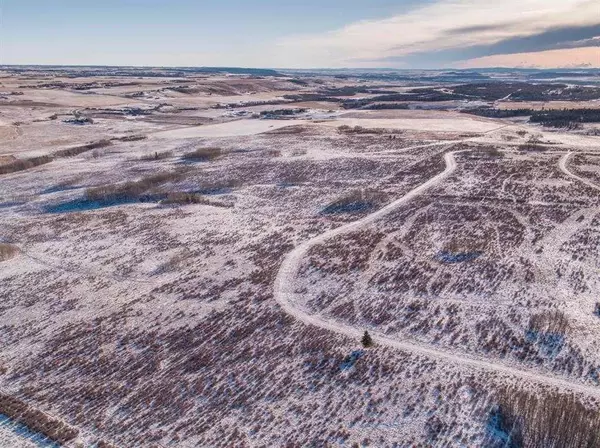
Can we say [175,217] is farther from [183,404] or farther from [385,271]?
[183,404]

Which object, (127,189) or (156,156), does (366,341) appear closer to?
(127,189)

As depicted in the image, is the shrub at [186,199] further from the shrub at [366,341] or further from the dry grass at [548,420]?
the dry grass at [548,420]

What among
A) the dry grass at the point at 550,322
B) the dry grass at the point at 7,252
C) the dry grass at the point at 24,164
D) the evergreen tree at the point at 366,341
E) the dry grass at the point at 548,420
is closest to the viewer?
the dry grass at the point at 548,420

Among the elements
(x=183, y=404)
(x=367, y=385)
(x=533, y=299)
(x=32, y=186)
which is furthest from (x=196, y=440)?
(x=32, y=186)

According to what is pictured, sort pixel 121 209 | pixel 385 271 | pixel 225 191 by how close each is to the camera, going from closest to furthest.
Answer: pixel 385 271, pixel 121 209, pixel 225 191

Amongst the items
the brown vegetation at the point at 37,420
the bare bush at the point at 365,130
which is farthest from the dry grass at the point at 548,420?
the bare bush at the point at 365,130
